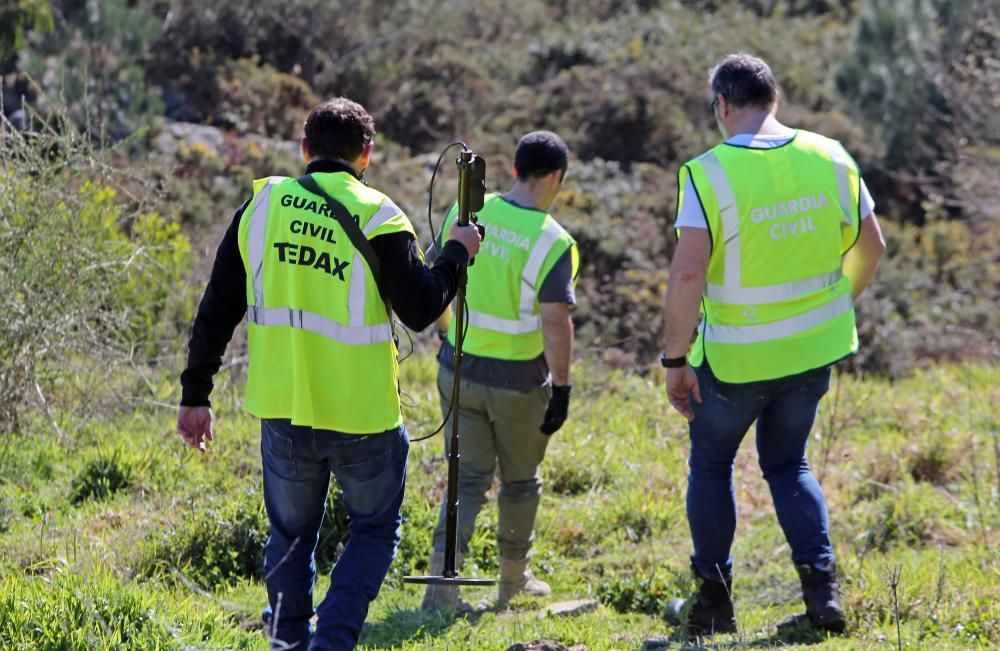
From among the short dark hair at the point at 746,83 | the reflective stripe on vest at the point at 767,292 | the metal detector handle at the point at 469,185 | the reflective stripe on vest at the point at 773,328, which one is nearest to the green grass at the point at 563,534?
the reflective stripe on vest at the point at 773,328

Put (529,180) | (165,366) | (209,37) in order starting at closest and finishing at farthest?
1. (529,180)
2. (165,366)
3. (209,37)

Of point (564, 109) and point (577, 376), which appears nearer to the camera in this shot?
point (577, 376)

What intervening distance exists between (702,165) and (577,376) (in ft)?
12.9

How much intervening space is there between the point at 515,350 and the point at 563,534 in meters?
1.39

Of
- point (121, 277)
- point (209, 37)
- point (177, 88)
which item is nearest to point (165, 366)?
point (121, 277)

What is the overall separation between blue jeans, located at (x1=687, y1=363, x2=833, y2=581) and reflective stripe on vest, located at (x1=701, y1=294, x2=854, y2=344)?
0.15 metres

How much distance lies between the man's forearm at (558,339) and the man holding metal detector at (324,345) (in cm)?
109

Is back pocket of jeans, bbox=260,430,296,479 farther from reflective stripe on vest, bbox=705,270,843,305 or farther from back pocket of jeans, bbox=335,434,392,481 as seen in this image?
reflective stripe on vest, bbox=705,270,843,305

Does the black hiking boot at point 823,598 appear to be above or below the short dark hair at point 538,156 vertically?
below

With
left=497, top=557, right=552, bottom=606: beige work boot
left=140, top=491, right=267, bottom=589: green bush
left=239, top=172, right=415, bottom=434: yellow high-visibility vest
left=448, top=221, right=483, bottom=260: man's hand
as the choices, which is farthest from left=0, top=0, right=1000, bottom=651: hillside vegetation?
left=448, top=221, right=483, bottom=260: man's hand

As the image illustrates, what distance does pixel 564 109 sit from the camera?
1530 centimetres

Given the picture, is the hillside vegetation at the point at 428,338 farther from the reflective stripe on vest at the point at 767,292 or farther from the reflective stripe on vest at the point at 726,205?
the reflective stripe on vest at the point at 726,205

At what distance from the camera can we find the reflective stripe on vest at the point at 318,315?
383 cm

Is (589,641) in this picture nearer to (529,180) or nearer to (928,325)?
(529,180)
